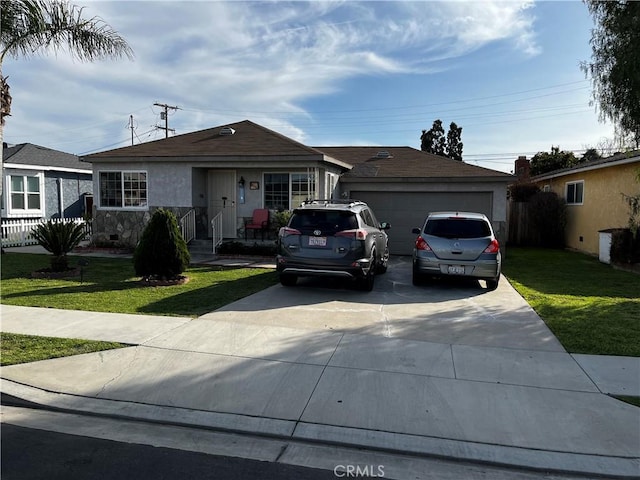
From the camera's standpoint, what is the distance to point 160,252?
10.1 meters

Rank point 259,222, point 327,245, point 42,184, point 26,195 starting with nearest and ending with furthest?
point 327,245, point 259,222, point 26,195, point 42,184

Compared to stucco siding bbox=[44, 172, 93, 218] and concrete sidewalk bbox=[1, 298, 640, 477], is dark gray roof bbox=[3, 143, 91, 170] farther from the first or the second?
concrete sidewalk bbox=[1, 298, 640, 477]

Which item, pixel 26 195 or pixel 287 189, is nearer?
pixel 287 189

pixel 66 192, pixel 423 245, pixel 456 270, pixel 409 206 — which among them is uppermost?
pixel 66 192

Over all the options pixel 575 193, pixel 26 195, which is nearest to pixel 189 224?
pixel 26 195

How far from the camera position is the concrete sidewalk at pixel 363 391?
13.0ft

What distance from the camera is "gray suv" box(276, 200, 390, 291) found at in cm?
904

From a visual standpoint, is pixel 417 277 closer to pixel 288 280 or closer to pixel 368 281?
pixel 368 281

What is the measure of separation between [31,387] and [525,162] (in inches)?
1176

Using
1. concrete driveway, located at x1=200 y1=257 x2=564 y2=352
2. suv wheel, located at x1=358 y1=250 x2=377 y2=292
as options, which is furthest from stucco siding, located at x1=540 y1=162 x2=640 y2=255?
suv wheel, located at x1=358 y1=250 x2=377 y2=292

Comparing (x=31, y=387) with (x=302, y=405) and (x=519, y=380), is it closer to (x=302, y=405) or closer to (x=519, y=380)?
(x=302, y=405)

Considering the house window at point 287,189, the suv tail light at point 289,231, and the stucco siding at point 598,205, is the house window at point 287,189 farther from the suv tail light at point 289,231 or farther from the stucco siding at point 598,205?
the stucco siding at point 598,205

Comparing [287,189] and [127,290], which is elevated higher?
[287,189]

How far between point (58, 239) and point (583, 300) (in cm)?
1125
